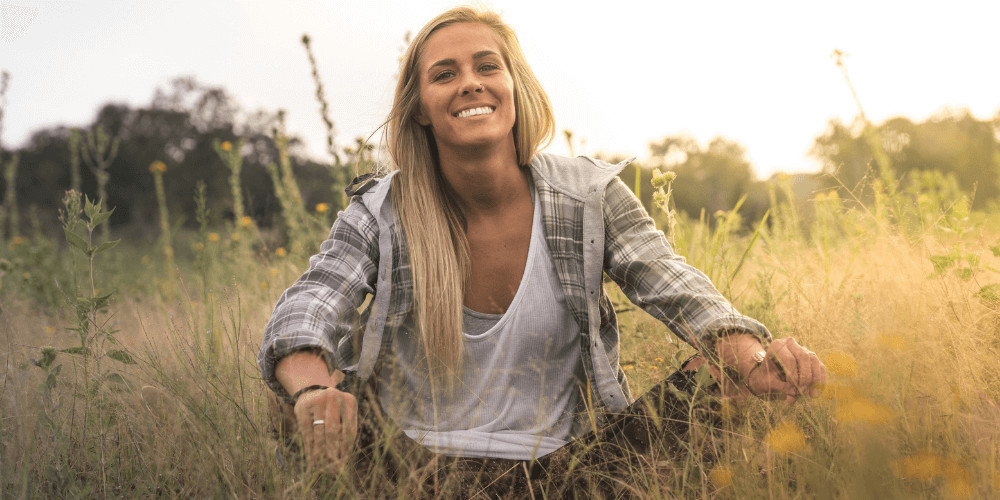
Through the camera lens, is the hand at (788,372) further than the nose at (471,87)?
No

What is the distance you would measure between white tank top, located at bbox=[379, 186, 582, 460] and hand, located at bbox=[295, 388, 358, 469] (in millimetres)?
412

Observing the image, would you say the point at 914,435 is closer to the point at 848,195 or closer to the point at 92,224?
the point at 848,195

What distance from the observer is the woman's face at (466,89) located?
6.57 feet

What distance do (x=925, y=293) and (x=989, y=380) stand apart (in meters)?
0.46

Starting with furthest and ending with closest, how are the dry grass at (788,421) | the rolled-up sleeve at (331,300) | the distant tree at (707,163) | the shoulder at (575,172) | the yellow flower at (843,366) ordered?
the distant tree at (707,163)
the shoulder at (575,172)
the rolled-up sleeve at (331,300)
the yellow flower at (843,366)
the dry grass at (788,421)

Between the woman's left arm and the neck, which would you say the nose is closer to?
the neck

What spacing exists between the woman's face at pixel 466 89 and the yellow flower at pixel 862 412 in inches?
48.5

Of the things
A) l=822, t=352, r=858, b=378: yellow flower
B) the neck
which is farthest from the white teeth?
l=822, t=352, r=858, b=378: yellow flower

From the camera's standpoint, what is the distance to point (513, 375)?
1.90 metres

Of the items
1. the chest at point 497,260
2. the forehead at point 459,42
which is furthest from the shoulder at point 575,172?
A: the forehead at point 459,42

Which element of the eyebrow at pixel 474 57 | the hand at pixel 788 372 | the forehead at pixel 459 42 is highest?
the forehead at pixel 459 42

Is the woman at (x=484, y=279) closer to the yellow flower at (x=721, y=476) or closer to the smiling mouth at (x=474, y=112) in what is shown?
the smiling mouth at (x=474, y=112)

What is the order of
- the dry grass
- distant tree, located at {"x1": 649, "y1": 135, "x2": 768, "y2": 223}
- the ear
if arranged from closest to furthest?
the dry grass < the ear < distant tree, located at {"x1": 649, "y1": 135, "x2": 768, "y2": 223}

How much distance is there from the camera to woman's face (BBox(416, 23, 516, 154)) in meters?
2.00
